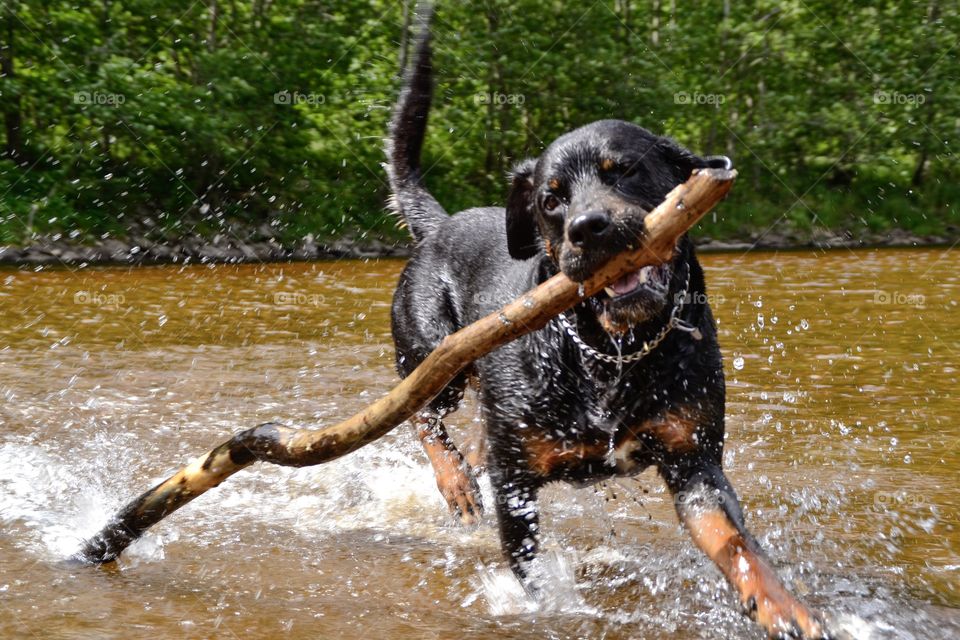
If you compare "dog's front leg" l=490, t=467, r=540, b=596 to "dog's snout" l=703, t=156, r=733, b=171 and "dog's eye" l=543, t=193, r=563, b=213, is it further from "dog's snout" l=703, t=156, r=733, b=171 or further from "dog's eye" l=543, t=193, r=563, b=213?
"dog's snout" l=703, t=156, r=733, b=171

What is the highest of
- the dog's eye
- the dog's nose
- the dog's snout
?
the dog's snout

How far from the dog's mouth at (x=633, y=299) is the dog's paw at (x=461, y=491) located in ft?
4.43

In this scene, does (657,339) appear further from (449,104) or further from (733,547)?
(449,104)

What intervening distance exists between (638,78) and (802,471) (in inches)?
478

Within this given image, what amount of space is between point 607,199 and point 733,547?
1.10 m

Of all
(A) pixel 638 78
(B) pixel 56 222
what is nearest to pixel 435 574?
(B) pixel 56 222

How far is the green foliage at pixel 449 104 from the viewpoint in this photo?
12906mm

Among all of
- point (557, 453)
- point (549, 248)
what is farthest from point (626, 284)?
point (557, 453)

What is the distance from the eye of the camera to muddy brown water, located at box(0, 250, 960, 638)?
3145 millimetres

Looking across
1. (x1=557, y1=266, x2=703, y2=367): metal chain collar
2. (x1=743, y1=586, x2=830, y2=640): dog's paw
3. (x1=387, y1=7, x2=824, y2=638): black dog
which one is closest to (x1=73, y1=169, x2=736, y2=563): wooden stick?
(x1=387, y1=7, x2=824, y2=638): black dog

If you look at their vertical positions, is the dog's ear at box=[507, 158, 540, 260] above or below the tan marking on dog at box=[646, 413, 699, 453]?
above

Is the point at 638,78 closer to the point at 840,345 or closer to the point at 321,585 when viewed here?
the point at 840,345

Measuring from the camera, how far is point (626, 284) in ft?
10.3

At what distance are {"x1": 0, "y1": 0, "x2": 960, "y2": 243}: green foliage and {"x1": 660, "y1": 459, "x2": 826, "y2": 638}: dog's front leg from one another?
10.6m
